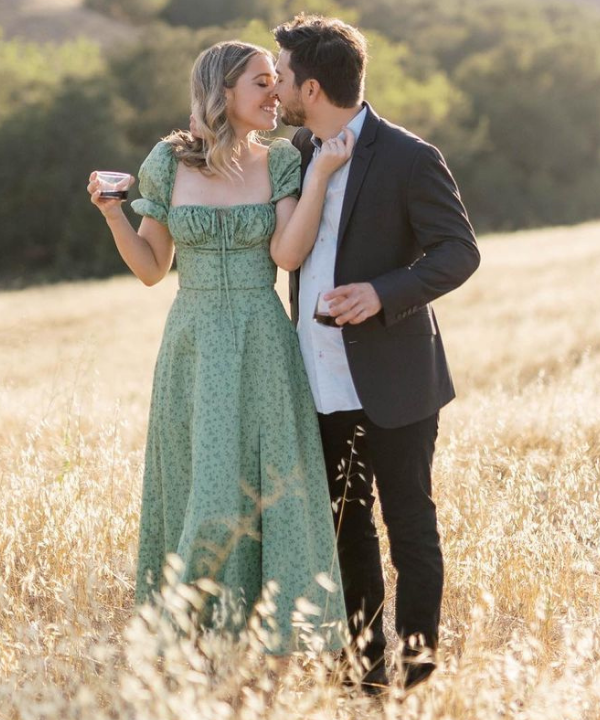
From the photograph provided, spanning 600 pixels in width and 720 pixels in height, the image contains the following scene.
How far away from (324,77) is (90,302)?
18.4m

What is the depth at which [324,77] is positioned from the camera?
11.4 ft

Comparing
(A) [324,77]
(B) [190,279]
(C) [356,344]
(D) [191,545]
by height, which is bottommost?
(D) [191,545]

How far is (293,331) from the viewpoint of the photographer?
358 cm

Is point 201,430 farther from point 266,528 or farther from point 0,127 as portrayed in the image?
point 0,127

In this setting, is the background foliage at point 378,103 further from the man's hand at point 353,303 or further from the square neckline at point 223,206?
the man's hand at point 353,303

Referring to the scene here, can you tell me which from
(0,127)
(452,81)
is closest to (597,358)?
(0,127)

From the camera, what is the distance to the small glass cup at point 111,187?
3.44m

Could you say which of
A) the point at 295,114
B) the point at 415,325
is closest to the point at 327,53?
the point at 295,114

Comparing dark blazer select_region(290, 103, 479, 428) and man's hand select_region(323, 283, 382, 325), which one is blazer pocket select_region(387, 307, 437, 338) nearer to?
dark blazer select_region(290, 103, 479, 428)

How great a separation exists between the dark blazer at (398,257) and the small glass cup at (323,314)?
0.59 ft

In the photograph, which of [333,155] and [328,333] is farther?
[328,333]

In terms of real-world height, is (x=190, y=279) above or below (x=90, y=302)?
above

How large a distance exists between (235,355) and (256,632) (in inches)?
37.7

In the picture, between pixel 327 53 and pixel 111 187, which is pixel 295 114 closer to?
pixel 327 53
